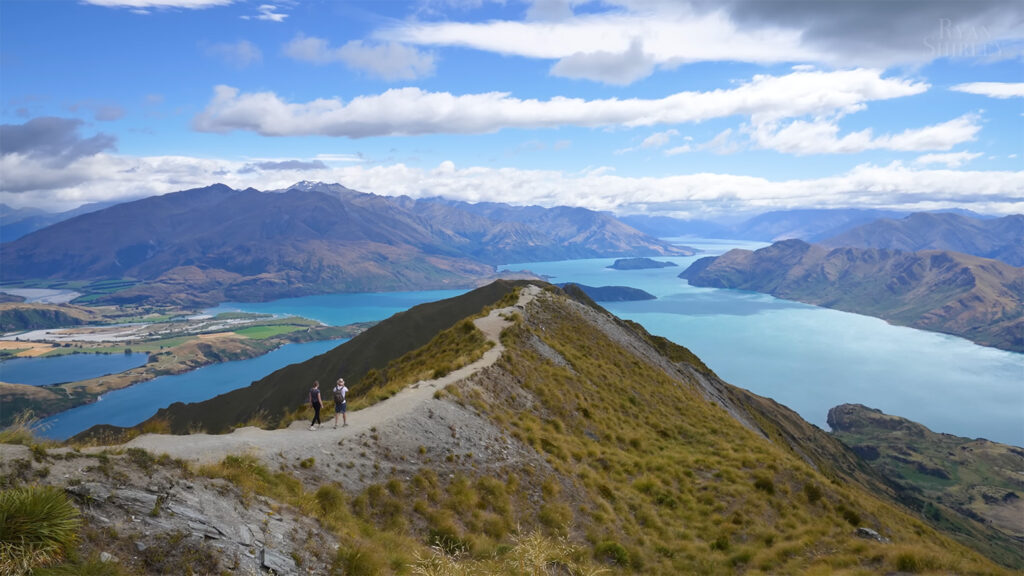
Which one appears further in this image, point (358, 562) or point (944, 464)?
point (944, 464)

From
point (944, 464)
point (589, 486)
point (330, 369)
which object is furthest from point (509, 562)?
point (944, 464)

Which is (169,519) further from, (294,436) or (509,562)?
(294,436)

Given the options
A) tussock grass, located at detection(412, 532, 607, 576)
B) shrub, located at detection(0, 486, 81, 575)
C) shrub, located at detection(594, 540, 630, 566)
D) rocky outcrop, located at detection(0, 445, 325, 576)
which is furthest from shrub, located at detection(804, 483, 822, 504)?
shrub, located at detection(0, 486, 81, 575)

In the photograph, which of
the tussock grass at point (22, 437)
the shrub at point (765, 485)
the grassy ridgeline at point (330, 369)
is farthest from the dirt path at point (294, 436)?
the grassy ridgeline at point (330, 369)

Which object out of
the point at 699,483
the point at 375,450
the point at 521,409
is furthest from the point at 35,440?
the point at 699,483

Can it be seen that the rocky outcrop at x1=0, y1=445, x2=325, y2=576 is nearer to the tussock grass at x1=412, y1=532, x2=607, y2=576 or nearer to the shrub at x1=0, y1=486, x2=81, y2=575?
the shrub at x1=0, y1=486, x2=81, y2=575

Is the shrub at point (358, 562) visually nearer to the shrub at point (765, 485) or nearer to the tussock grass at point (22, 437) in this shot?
the tussock grass at point (22, 437)
